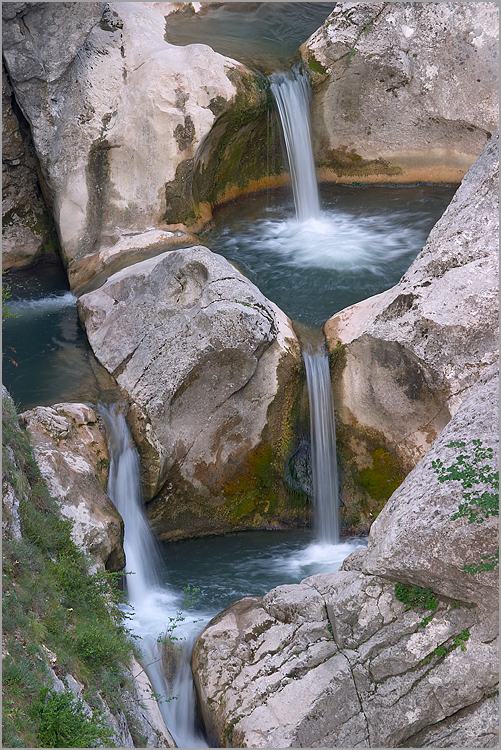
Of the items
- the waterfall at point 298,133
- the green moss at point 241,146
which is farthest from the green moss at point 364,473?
the waterfall at point 298,133

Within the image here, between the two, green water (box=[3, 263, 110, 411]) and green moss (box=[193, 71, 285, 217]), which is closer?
green water (box=[3, 263, 110, 411])

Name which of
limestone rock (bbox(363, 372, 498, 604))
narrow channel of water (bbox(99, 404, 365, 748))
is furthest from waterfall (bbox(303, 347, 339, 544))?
limestone rock (bbox(363, 372, 498, 604))

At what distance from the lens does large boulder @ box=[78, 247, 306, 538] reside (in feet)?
45.1

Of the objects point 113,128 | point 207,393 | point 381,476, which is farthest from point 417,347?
point 113,128

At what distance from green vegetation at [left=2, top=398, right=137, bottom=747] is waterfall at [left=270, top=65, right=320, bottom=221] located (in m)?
8.71

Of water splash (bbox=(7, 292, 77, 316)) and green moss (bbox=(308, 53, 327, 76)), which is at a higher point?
green moss (bbox=(308, 53, 327, 76))

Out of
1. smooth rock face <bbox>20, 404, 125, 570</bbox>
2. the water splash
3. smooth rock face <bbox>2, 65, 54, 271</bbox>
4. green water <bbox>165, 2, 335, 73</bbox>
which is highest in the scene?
green water <bbox>165, 2, 335, 73</bbox>

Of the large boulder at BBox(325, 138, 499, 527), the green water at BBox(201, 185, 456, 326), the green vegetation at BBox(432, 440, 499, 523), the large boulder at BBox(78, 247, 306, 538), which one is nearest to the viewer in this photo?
the green vegetation at BBox(432, 440, 499, 523)

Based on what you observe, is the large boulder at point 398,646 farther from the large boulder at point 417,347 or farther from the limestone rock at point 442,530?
the large boulder at point 417,347

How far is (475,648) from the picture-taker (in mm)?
9719

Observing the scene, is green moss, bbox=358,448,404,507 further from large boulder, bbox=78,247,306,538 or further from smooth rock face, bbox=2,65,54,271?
smooth rock face, bbox=2,65,54,271

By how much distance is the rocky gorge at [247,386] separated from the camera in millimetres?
9812

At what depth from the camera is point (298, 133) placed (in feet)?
62.8

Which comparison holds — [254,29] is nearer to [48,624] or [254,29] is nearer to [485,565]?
[485,565]
